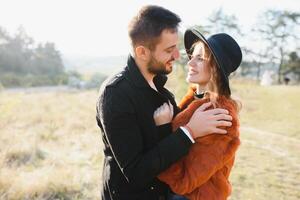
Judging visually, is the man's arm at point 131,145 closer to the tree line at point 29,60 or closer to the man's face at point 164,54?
the man's face at point 164,54

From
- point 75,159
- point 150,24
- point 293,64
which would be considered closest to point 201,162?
point 150,24

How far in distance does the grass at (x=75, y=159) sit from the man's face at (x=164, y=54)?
2.81 m

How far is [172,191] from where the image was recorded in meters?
2.24

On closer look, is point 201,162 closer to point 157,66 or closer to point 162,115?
point 162,115

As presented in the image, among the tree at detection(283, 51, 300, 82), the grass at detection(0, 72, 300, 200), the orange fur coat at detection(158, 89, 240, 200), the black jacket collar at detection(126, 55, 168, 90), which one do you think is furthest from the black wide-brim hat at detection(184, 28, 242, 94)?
the tree at detection(283, 51, 300, 82)

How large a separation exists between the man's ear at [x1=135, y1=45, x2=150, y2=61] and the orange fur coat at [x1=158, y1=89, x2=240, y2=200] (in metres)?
0.33

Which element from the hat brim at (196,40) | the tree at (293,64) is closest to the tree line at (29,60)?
the tree at (293,64)

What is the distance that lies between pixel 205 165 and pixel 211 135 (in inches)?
5.5

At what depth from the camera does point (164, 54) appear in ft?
6.86

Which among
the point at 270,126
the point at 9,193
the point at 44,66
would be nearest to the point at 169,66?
the point at 9,193

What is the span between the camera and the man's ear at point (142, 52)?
2061mm

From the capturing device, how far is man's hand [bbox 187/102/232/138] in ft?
6.59

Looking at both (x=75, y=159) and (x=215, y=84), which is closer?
(x=215, y=84)

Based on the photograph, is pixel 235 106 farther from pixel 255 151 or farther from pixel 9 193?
pixel 255 151
